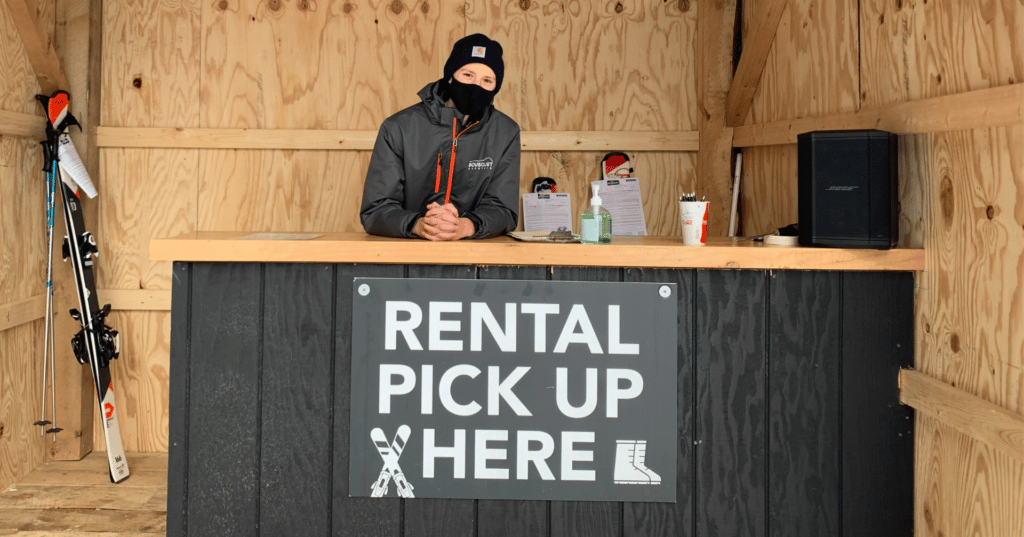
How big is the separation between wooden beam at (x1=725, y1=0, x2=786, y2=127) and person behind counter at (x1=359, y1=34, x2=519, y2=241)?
1093 millimetres

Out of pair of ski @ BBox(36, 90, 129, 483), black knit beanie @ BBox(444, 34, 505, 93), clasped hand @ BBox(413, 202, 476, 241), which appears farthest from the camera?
pair of ski @ BBox(36, 90, 129, 483)

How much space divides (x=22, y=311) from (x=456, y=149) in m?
1.91

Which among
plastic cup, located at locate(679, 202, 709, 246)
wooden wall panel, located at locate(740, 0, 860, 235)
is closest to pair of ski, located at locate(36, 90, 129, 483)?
plastic cup, located at locate(679, 202, 709, 246)

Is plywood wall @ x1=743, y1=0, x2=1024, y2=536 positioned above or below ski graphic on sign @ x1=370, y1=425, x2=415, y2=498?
above

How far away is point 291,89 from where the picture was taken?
11.5 feet

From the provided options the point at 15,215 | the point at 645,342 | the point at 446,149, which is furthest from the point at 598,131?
the point at 15,215

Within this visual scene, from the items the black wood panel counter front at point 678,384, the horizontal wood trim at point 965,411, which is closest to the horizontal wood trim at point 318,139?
the black wood panel counter front at point 678,384

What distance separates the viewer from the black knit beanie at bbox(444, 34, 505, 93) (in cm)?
264

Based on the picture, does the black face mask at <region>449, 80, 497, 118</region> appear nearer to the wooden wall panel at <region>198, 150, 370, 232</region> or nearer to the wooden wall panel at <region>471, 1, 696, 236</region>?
the wooden wall panel at <region>471, 1, 696, 236</region>

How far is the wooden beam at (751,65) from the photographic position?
303cm

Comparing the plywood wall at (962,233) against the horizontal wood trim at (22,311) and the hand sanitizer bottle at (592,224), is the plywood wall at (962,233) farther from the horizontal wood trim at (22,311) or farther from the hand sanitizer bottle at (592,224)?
the horizontal wood trim at (22,311)

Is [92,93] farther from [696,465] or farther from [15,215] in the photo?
[696,465]

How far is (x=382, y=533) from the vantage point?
191cm

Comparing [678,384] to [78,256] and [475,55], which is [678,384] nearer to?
[475,55]
